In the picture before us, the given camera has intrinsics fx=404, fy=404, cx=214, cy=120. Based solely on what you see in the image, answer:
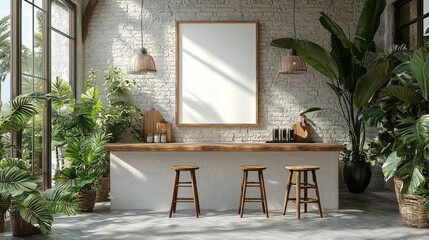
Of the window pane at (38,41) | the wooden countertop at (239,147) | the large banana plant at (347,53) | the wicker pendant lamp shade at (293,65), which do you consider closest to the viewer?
the wooden countertop at (239,147)

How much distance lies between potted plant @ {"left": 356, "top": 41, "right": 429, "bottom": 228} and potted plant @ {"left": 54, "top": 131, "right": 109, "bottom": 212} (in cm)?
357

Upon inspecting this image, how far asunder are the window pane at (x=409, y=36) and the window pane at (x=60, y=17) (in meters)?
5.65

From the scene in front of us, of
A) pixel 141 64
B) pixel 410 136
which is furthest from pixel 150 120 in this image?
pixel 410 136

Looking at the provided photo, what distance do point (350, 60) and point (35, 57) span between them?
483 cm

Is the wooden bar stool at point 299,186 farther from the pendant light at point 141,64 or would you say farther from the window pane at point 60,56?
the window pane at point 60,56

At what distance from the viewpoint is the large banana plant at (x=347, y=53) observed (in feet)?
20.7

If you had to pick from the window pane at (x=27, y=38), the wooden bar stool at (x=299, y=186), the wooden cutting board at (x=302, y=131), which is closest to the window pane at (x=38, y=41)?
the window pane at (x=27, y=38)

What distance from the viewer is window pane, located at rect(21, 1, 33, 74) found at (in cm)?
517

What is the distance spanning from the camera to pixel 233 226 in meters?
4.39

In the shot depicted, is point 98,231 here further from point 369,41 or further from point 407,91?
point 369,41

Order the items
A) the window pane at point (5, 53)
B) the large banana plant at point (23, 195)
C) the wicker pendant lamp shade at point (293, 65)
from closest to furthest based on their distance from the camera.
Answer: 1. the large banana plant at point (23, 195)
2. the window pane at point (5, 53)
3. the wicker pendant lamp shade at point (293, 65)

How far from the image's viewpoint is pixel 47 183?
5.86 m

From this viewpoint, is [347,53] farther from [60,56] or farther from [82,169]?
[60,56]

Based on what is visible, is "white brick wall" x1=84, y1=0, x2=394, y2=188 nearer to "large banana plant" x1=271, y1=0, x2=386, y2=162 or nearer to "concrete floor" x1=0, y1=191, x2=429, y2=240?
"large banana plant" x1=271, y1=0, x2=386, y2=162
